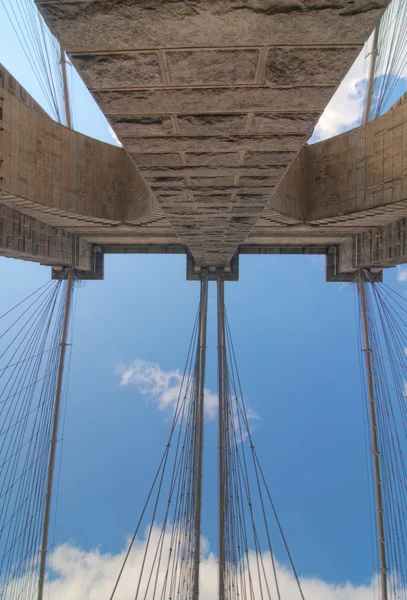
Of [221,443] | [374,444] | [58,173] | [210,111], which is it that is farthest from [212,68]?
[374,444]

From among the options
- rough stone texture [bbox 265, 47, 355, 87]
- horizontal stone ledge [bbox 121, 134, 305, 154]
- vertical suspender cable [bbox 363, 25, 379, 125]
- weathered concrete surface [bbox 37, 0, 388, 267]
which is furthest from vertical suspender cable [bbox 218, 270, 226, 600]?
rough stone texture [bbox 265, 47, 355, 87]

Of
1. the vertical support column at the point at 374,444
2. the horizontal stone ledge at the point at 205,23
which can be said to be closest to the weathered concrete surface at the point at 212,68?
the horizontal stone ledge at the point at 205,23

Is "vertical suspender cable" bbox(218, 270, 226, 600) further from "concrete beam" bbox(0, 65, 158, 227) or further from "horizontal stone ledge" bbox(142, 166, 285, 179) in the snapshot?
"horizontal stone ledge" bbox(142, 166, 285, 179)

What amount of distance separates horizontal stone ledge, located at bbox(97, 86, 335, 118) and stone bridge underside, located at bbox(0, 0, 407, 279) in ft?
0.04

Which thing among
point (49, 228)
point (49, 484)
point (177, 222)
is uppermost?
point (49, 228)

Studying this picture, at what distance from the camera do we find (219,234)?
1039 cm

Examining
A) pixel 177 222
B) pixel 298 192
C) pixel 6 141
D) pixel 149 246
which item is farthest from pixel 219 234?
pixel 149 246

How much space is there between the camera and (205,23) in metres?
2.91

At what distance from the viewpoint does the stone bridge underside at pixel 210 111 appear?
2.88 metres

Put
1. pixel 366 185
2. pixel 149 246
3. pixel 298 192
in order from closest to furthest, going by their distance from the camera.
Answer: pixel 366 185 → pixel 298 192 → pixel 149 246

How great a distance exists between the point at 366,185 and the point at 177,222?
6.75m

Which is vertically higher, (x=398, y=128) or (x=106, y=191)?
(x=398, y=128)

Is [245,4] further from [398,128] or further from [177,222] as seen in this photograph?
[398,128]

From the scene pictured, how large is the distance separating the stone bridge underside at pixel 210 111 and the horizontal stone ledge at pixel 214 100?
0.01 metres
